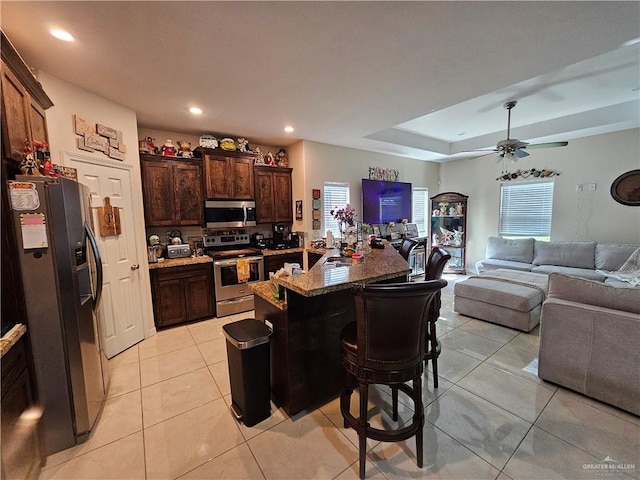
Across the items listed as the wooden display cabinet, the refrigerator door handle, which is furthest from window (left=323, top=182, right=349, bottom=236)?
the refrigerator door handle

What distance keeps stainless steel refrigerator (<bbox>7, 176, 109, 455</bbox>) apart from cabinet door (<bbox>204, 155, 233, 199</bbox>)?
2014 millimetres

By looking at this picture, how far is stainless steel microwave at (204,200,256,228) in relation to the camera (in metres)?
3.97

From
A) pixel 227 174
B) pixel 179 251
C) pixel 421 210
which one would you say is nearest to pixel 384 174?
pixel 421 210

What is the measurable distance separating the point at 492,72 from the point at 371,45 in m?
1.24

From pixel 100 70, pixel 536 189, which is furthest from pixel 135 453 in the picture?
pixel 536 189

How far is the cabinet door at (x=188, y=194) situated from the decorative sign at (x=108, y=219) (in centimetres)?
90

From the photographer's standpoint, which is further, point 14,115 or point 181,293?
point 181,293

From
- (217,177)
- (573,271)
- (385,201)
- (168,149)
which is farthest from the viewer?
(385,201)

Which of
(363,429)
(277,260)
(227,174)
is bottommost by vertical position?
(363,429)

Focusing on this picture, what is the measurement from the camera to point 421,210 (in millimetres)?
6930

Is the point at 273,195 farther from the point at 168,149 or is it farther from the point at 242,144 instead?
the point at 168,149

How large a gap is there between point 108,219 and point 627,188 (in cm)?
760

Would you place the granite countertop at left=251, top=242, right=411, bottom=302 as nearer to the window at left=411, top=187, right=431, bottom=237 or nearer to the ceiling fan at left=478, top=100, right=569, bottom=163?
the ceiling fan at left=478, top=100, right=569, bottom=163

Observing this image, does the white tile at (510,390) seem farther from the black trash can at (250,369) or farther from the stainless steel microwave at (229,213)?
the stainless steel microwave at (229,213)
